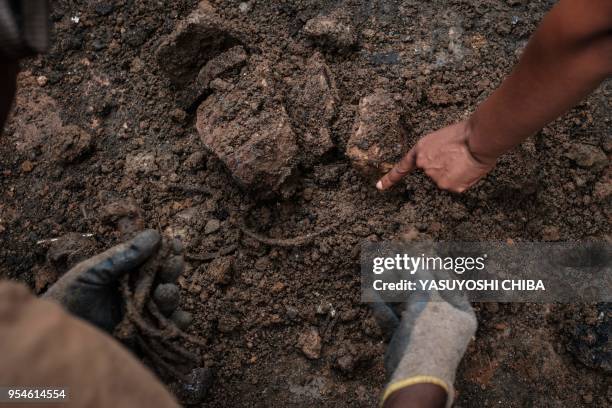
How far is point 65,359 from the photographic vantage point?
0.83 meters

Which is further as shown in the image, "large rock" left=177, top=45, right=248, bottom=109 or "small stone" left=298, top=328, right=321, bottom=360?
"large rock" left=177, top=45, right=248, bottom=109

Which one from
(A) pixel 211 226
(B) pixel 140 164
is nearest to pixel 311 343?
(A) pixel 211 226

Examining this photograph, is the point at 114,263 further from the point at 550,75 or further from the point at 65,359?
the point at 550,75

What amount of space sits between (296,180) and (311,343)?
25.6 inches

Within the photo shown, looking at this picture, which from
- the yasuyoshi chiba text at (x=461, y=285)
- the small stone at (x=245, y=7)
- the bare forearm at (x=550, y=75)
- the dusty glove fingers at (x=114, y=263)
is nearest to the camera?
the bare forearm at (x=550, y=75)

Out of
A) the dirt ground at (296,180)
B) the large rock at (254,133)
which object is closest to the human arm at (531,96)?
the dirt ground at (296,180)

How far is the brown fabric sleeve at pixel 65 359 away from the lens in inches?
31.2

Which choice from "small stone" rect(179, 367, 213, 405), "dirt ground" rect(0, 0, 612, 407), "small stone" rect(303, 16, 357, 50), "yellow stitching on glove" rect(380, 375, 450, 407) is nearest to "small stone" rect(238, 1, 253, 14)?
"dirt ground" rect(0, 0, 612, 407)

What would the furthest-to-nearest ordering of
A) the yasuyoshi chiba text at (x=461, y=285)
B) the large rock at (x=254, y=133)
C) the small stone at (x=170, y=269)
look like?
1. the large rock at (x=254, y=133)
2. the yasuyoshi chiba text at (x=461, y=285)
3. the small stone at (x=170, y=269)

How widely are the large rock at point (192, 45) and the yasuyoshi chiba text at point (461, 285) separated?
3.92 ft

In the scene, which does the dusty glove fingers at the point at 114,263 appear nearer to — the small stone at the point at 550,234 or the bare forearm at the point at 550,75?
the bare forearm at the point at 550,75

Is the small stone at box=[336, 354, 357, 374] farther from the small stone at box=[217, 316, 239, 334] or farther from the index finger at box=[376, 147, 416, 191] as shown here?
the index finger at box=[376, 147, 416, 191]

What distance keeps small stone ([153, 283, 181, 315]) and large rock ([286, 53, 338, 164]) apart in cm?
75

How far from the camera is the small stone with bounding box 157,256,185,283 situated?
1.47 m
